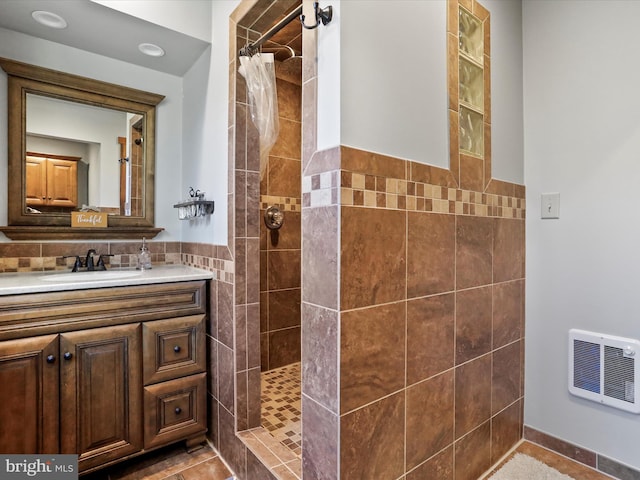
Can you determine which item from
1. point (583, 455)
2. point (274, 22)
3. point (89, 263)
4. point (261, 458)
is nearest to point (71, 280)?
point (89, 263)

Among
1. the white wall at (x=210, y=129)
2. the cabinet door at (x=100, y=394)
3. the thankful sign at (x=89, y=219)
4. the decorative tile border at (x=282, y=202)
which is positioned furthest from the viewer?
the decorative tile border at (x=282, y=202)

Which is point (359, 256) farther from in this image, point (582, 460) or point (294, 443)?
point (582, 460)

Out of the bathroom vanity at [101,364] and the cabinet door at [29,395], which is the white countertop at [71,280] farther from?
the cabinet door at [29,395]

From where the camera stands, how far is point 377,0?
109 cm

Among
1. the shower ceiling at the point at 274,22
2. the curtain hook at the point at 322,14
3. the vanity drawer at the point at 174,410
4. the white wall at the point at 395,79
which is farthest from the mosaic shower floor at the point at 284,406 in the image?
the shower ceiling at the point at 274,22

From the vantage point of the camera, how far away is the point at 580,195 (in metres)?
1.60

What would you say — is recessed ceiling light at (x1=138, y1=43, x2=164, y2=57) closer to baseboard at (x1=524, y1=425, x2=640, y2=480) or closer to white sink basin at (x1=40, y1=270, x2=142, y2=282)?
white sink basin at (x1=40, y1=270, x2=142, y2=282)

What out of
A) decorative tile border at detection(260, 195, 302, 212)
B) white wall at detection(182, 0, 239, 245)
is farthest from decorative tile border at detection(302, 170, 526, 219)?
decorative tile border at detection(260, 195, 302, 212)

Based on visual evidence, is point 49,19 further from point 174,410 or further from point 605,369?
point 605,369

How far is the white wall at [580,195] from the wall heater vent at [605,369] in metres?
0.04

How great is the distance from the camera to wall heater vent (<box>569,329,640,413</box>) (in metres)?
1.44

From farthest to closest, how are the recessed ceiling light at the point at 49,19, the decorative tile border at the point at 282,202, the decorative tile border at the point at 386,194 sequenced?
the decorative tile border at the point at 282,202 → the recessed ceiling light at the point at 49,19 → the decorative tile border at the point at 386,194

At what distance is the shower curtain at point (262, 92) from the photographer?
5.17 ft

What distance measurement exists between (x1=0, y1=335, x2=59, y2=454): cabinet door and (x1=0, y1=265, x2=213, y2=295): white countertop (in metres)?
0.20
